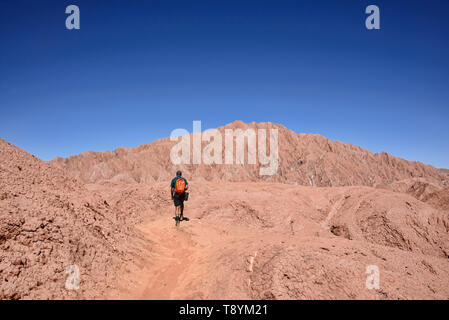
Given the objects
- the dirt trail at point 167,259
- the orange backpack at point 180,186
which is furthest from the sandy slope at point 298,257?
the orange backpack at point 180,186

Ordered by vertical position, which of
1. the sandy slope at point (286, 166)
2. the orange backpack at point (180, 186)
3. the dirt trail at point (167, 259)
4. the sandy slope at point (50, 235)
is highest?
the sandy slope at point (286, 166)

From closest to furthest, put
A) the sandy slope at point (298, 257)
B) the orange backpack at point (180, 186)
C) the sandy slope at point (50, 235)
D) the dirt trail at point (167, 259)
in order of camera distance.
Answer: the sandy slope at point (50, 235) → the sandy slope at point (298, 257) → the dirt trail at point (167, 259) → the orange backpack at point (180, 186)

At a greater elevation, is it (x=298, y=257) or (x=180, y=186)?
(x=180, y=186)

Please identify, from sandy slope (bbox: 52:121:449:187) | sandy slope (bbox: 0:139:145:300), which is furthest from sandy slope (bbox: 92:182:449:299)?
sandy slope (bbox: 52:121:449:187)

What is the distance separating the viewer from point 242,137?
1879 inches

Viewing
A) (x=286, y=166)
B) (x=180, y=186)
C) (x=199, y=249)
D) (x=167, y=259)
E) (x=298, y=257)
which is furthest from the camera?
(x=286, y=166)

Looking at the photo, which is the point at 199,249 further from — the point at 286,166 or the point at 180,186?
the point at 286,166

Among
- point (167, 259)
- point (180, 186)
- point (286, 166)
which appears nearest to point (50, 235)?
point (167, 259)

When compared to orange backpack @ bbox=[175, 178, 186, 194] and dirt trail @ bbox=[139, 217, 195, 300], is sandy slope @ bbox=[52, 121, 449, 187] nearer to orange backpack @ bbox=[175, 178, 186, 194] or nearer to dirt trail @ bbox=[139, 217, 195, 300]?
orange backpack @ bbox=[175, 178, 186, 194]

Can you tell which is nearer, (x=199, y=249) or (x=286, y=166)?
(x=199, y=249)

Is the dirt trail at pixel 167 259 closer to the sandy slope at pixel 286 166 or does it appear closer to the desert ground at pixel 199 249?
the desert ground at pixel 199 249

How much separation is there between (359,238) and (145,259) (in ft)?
21.5

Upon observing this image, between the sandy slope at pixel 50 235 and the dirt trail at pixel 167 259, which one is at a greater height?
the sandy slope at pixel 50 235
